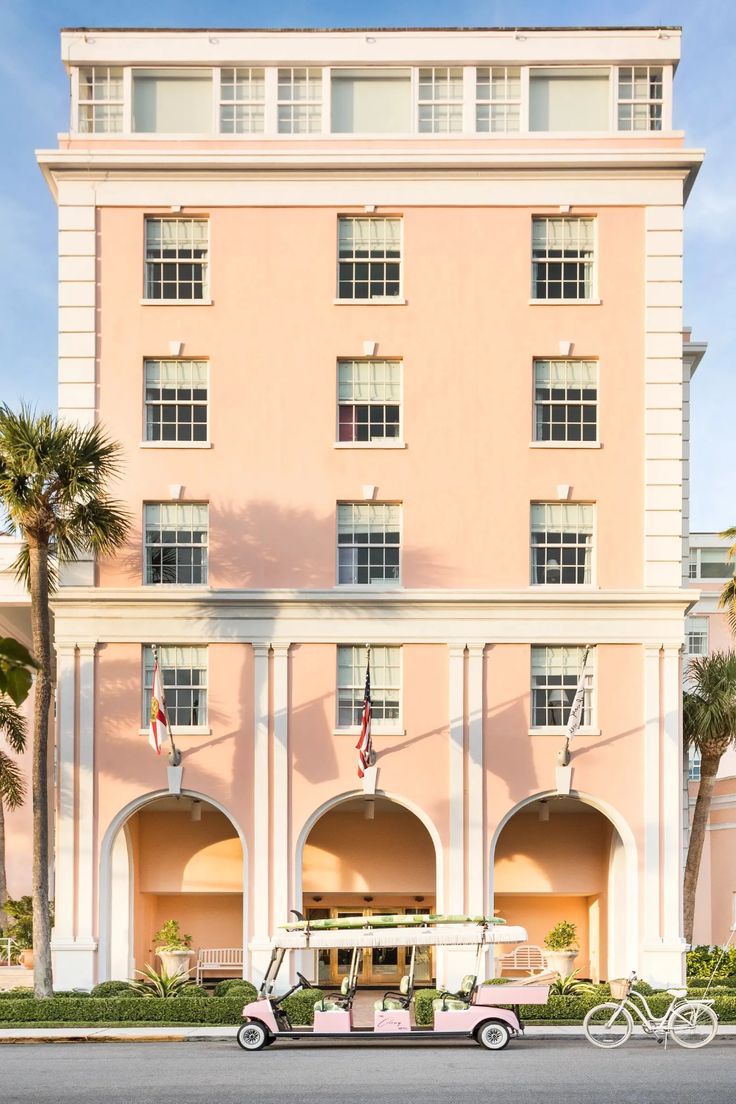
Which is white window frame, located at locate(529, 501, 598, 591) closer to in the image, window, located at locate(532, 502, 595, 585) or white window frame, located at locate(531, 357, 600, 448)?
window, located at locate(532, 502, 595, 585)

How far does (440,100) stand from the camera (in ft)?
107

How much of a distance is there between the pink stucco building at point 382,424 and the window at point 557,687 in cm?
6

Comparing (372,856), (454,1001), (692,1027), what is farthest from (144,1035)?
(372,856)

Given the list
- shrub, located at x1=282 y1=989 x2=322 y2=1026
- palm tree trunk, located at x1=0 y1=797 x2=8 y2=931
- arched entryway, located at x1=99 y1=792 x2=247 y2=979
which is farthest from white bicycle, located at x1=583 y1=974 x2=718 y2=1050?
palm tree trunk, located at x1=0 y1=797 x2=8 y2=931

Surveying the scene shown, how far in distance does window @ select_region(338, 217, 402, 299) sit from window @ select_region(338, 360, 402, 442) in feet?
6.17

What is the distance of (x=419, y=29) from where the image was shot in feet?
106

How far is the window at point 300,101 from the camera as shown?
107 ft

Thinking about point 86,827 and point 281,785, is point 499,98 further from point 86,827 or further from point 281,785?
point 86,827

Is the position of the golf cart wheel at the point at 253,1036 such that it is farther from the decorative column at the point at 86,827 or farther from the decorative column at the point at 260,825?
the decorative column at the point at 86,827

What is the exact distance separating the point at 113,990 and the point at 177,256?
16.7 meters

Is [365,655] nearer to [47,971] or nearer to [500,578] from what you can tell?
[500,578]

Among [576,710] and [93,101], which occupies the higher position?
[93,101]

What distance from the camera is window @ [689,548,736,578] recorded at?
206 feet

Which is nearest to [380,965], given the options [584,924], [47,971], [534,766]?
[584,924]
